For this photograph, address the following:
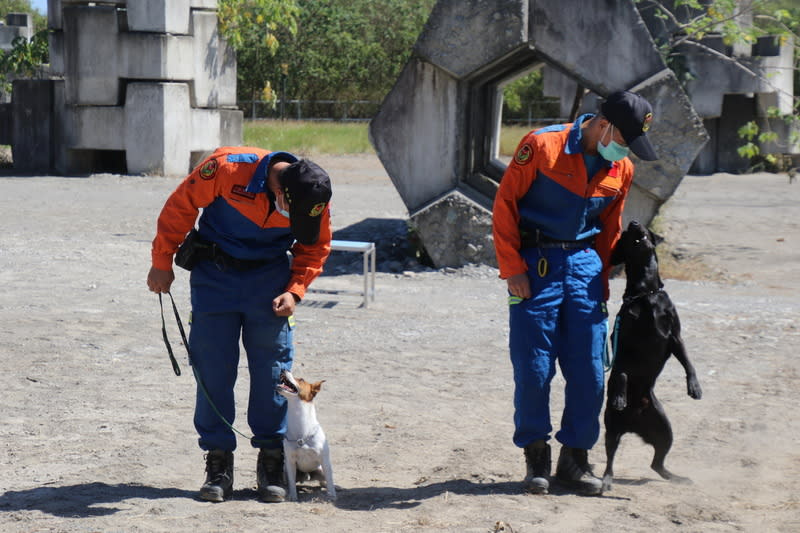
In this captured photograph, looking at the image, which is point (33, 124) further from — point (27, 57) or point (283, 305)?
point (283, 305)

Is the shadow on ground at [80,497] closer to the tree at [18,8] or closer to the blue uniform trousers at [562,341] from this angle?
the blue uniform trousers at [562,341]

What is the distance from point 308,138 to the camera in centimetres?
2938

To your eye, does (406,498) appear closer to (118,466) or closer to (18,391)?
(118,466)

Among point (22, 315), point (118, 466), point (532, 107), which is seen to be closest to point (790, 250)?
point (22, 315)

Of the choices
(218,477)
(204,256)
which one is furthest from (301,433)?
(204,256)

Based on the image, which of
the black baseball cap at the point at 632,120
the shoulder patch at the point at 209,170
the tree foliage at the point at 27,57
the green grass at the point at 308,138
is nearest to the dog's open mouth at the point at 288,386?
the shoulder patch at the point at 209,170

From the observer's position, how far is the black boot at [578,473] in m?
4.81

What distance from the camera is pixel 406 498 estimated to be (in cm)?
475

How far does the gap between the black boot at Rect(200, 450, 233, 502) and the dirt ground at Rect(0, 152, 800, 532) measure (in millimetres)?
52

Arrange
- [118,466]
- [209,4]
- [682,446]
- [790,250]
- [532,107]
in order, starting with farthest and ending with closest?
[532,107] < [209,4] < [790,250] < [682,446] < [118,466]

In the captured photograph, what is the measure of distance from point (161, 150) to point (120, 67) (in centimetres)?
169

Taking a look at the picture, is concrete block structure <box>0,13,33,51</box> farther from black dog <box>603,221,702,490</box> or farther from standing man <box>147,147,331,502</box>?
black dog <box>603,221,702,490</box>

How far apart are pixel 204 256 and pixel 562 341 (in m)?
1.62

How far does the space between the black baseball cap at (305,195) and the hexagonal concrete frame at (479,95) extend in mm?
6806
